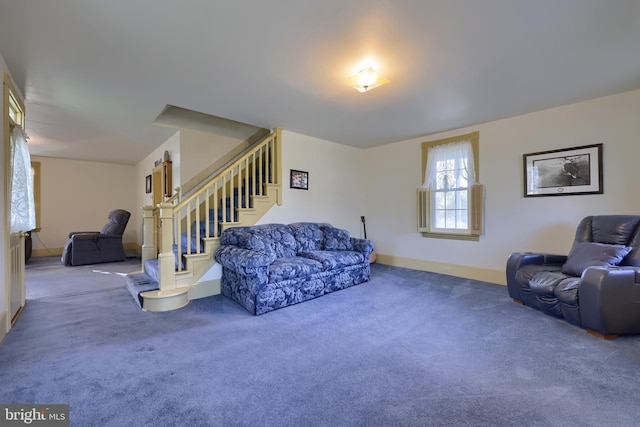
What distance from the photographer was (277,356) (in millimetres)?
2074

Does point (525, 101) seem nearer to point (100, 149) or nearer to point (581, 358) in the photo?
point (581, 358)

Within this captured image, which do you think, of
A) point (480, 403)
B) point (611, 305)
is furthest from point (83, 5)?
point (611, 305)

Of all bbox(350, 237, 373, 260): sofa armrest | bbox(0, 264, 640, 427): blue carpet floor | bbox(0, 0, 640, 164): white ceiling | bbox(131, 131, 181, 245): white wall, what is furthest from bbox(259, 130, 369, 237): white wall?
bbox(0, 264, 640, 427): blue carpet floor

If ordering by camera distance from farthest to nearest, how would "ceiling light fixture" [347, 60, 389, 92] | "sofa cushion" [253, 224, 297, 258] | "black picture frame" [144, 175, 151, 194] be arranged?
"black picture frame" [144, 175, 151, 194] < "sofa cushion" [253, 224, 297, 258] < "ceiling light fixture" [347, 60, 389, 92]

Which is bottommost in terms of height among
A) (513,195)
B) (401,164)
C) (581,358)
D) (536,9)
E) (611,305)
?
(581,358)

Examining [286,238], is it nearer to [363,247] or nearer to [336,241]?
[336,241]

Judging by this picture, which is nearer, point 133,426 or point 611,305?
point 133,426

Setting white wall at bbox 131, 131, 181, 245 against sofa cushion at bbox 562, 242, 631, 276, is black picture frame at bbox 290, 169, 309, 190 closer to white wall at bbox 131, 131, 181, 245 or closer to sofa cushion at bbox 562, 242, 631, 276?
white wall at bbox 131, 131, 181, 245

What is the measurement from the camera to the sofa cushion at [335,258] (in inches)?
144

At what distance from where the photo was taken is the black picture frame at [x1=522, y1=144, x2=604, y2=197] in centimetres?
335

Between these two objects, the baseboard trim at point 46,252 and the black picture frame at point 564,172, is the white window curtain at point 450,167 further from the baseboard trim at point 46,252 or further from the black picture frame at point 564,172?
the baseboard trim at point 46,252

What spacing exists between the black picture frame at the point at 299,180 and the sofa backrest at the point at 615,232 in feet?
12.4

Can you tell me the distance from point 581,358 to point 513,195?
255 cm

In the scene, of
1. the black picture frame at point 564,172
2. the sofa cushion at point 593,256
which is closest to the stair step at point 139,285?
the sofa cushion at point 593,256
